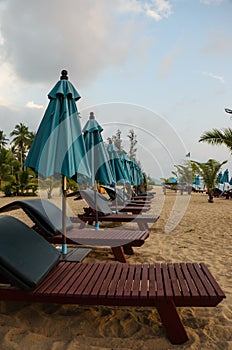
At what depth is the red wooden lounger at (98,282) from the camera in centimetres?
225

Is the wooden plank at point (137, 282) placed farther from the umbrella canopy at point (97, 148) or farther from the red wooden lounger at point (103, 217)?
the red wooden lounger at point (103, 217)

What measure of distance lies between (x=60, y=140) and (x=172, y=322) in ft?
7.27

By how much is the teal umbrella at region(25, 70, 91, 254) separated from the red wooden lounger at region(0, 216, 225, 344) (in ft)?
2.48

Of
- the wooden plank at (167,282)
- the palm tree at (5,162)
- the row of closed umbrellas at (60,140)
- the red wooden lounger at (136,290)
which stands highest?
the palm tree at (5,162)

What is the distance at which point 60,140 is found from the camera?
3479 millimetres

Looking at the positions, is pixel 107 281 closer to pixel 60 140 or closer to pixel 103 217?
pixel 60 140

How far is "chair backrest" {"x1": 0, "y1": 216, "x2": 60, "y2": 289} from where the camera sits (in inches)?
95.1

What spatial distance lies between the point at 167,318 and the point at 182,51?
11.0 metres

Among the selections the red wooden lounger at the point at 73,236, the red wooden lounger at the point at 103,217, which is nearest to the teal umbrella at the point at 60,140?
the red wooden lounger at the point at 73,236

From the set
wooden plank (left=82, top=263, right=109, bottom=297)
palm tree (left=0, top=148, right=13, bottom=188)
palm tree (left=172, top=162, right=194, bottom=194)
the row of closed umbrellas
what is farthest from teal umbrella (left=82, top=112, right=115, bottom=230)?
palm tree (left=172, top=162, right=194, bottom=194)

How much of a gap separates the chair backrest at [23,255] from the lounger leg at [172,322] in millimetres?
1035

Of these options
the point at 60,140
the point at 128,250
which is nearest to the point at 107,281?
the point at 60,140

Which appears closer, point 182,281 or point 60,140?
point 182,281

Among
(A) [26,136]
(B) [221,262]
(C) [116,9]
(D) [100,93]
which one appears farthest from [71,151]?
(A) [26,136]
